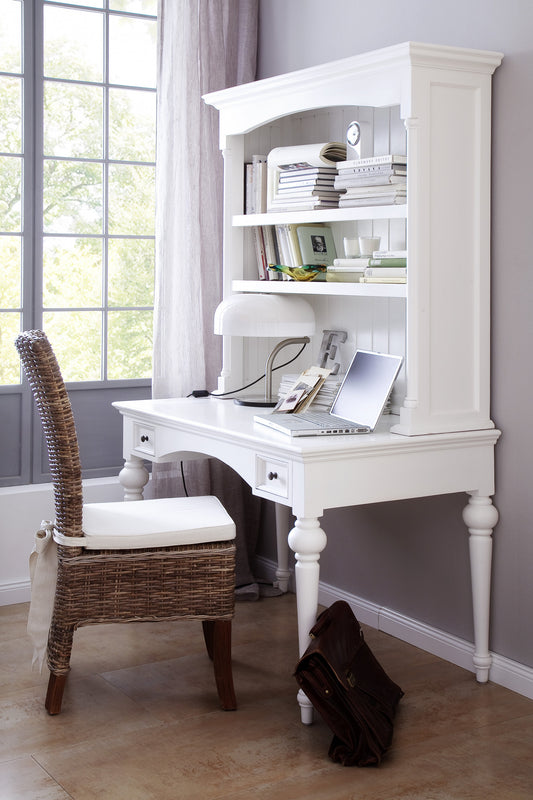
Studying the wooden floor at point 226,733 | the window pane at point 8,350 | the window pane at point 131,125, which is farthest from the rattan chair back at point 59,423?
the window pane at point 131,125

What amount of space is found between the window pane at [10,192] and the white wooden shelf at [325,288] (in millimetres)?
820

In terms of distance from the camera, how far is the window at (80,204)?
3.55m

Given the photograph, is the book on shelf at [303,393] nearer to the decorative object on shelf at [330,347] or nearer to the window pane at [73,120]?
the decorative object on shelf at [330,347]

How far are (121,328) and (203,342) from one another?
342mm

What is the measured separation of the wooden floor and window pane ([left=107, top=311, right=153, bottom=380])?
1044 millimetres

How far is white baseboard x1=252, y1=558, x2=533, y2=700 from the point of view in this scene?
2818mm

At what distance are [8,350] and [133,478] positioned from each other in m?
0.69

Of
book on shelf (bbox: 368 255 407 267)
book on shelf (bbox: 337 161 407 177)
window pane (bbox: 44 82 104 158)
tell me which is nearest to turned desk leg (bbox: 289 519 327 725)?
book on shelf (bbox: 368 255 407 267)

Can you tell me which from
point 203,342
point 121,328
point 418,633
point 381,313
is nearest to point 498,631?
point 418,633

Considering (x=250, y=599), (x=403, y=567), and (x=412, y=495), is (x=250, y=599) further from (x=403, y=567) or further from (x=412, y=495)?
(x=412, y=495)

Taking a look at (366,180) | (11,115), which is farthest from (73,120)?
(366,180)

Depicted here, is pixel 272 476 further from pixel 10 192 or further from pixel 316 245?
pixel 10 192

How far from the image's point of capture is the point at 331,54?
3396 millimetres

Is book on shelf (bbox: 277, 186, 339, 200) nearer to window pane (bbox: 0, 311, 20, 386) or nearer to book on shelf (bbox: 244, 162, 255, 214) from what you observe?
book on shelf (bbox: 244, 162, 255, 214)
